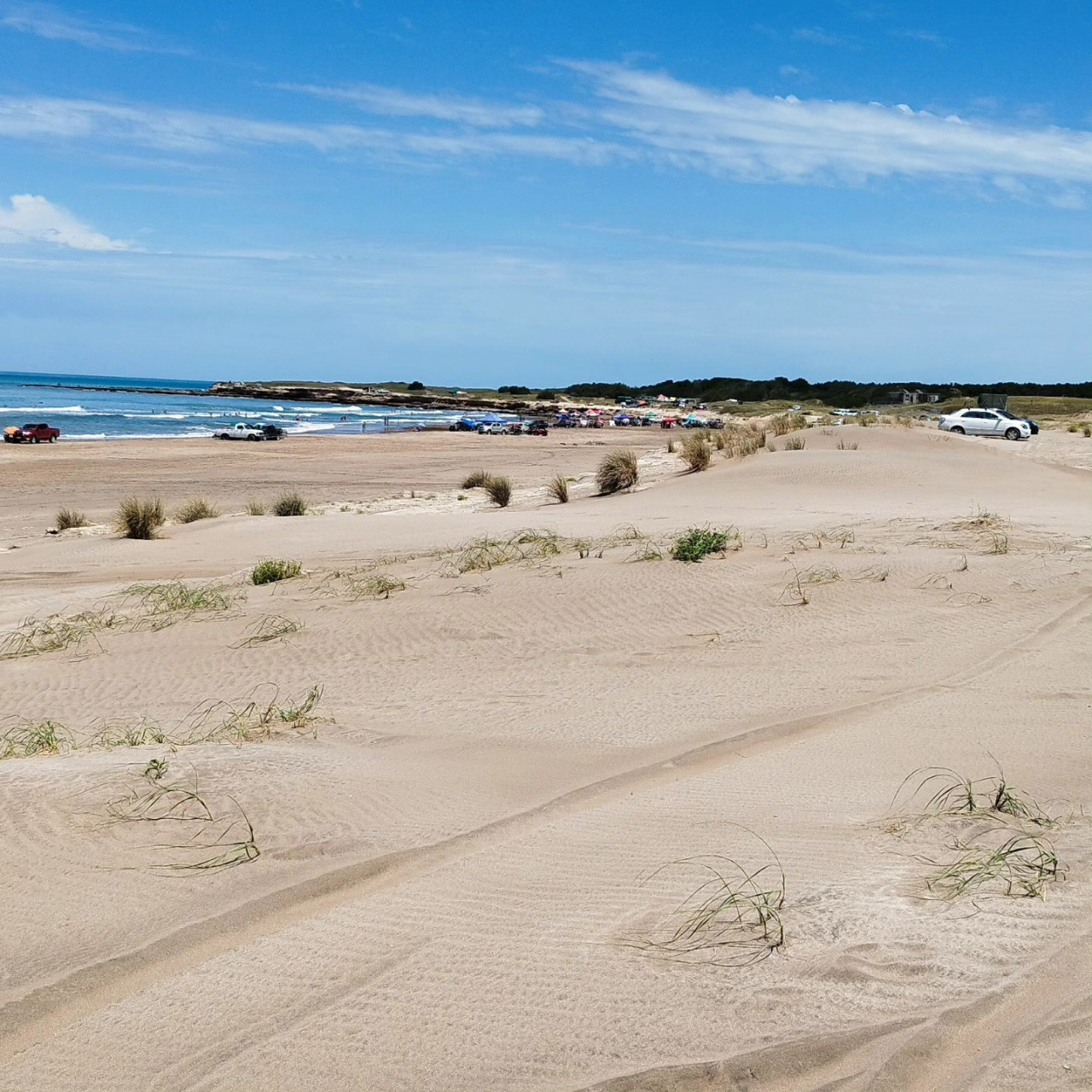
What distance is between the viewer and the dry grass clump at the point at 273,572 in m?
13.2

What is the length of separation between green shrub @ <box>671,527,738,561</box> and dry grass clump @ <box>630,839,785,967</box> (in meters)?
7.67

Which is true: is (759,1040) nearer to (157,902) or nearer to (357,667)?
(157,902)

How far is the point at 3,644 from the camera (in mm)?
10711

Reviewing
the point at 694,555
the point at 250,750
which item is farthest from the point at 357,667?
the point at 694,555

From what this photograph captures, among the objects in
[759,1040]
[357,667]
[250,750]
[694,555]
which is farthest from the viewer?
[694,555]

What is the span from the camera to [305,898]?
447 centimetres

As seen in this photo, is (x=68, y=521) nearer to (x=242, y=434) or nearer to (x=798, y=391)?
(x=242, y=434)

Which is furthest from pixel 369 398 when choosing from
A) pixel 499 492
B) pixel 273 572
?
pixel 273 572

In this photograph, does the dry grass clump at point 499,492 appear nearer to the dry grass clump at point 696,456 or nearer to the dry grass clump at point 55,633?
the dry grass clump at point 696,456

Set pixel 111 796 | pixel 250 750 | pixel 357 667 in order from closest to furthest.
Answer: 1. pixel 111 796
2. pixel 250 750
3. pixel 357 667

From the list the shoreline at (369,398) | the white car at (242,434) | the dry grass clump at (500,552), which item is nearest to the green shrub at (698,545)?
the dry grass clump at (500,552)

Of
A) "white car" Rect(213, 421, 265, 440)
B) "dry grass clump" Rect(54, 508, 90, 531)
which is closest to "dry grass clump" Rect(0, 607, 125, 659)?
"dry grass clump" Rect(54, 508, 90, 531)

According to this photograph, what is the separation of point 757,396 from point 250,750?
348 ft

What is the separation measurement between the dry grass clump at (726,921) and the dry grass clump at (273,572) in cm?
960
